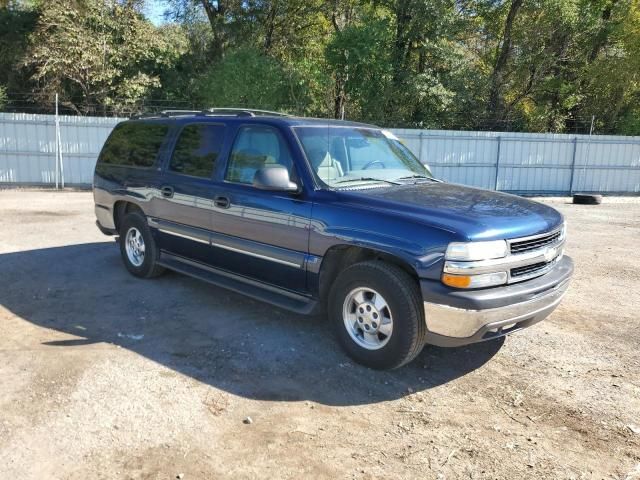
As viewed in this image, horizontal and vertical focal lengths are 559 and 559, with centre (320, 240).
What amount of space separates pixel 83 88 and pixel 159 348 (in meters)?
19.3

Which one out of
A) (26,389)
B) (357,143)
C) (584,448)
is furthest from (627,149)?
(26,389)

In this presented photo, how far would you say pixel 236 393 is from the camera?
12.9 feet

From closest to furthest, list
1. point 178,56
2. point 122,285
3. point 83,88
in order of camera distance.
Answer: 1. point 122,285
2. point 83,88
3. point 178,56

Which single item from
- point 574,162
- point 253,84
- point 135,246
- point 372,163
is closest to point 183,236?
point 135,246

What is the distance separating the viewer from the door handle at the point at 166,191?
593 centimetres

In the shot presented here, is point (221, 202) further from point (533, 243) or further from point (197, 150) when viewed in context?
point (533, 243)

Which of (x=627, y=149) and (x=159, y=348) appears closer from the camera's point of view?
(x=159, y=348)

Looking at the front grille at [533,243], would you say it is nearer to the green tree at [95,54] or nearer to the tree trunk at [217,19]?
the green tree at [95,54]

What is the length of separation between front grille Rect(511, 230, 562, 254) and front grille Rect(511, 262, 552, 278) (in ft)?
0.43

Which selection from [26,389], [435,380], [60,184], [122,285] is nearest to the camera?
[26,389]

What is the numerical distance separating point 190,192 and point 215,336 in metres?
1.57

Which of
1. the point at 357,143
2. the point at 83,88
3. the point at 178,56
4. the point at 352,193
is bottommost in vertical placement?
the point at 352,193

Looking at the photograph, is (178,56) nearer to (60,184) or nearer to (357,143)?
(60,184)

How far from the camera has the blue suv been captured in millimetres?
3830
